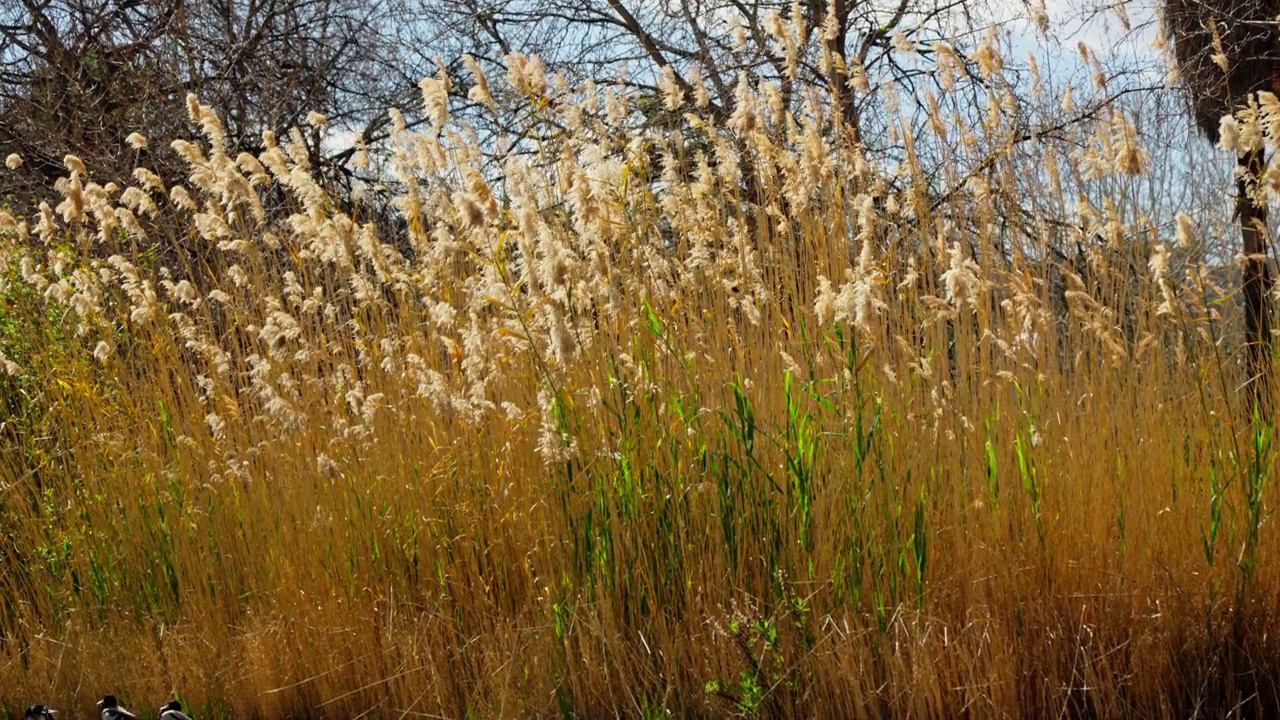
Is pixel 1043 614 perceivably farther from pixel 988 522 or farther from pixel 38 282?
pixel 38 282

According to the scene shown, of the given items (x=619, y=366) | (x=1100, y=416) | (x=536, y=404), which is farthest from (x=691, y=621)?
(x=1100, y=416)

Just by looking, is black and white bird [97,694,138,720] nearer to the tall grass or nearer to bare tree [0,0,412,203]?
the tall grass

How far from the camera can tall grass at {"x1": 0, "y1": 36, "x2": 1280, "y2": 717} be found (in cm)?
271

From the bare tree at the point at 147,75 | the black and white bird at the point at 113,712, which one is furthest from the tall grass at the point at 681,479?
the bare tree at the point at 147,75

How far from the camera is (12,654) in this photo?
4.00m

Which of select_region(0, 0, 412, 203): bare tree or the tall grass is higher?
select_region(0, 0, 412, 203): bare tree

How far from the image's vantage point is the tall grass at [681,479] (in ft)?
8.90

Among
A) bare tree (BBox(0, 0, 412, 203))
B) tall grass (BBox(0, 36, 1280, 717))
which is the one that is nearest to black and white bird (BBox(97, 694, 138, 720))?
tall grass (BBox(0, 36, 1280, 717))

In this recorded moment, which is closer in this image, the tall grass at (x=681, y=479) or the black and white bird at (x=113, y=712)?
the tall grass at (x=681, y=479)

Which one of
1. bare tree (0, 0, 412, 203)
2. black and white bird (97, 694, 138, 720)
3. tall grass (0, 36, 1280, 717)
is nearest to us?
tall grass (0, 36, 1280, 717)

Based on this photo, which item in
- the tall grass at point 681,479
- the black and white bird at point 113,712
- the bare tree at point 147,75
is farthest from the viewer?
the bare tree at point 147,75

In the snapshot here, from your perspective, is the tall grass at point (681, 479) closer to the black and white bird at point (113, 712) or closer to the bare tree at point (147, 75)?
the black and white bird at point (113, 712)

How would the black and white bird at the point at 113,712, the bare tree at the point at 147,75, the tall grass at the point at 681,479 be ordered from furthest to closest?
the bare tree at the point at 147,75 < the black and white bird at the point at 113,712 < the tall grass at the point at 681,479

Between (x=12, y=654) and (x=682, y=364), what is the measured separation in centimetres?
252
